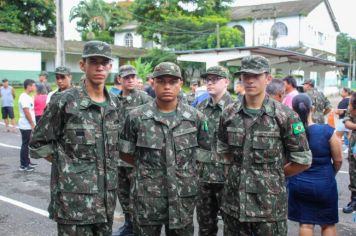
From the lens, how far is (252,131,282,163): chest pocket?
9.56 feet

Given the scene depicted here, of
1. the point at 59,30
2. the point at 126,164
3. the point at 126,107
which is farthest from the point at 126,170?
the point at 59,30

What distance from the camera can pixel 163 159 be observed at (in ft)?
9.87

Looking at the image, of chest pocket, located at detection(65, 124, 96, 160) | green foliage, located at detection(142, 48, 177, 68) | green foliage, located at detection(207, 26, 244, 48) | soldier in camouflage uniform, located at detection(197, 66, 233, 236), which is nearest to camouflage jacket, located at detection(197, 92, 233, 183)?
soldier in camouflage uniform, located at detection(197, 66, 233, 236)

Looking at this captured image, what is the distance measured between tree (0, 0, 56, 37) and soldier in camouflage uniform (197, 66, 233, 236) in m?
35.9

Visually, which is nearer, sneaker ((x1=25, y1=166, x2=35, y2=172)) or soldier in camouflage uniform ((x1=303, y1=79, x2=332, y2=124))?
soldier in camouflage uniform ((x1=303, y1=79, x2=332, y2=124))

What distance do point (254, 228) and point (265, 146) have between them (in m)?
0.63

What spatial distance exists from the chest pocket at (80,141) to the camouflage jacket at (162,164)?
29cm

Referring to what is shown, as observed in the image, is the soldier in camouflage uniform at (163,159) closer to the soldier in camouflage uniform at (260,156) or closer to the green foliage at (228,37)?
the soldier in camouflage uniform at (260,156)

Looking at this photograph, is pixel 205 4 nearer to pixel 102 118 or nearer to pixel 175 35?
pixel 175 35

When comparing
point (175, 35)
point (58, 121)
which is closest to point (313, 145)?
point (58, 121)

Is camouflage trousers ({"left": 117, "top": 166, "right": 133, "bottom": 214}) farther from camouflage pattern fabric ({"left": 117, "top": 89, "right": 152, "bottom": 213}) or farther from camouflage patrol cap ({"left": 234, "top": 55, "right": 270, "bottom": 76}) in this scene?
camouflage patrol cap ({"left": 234, "top": 55, "right": 270, "bottom": 76})

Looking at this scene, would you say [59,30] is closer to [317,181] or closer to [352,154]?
[352,154]

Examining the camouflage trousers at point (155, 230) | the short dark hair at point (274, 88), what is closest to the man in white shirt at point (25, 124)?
the short dark hair at point (274, 88)

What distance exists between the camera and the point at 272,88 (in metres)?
5.14
